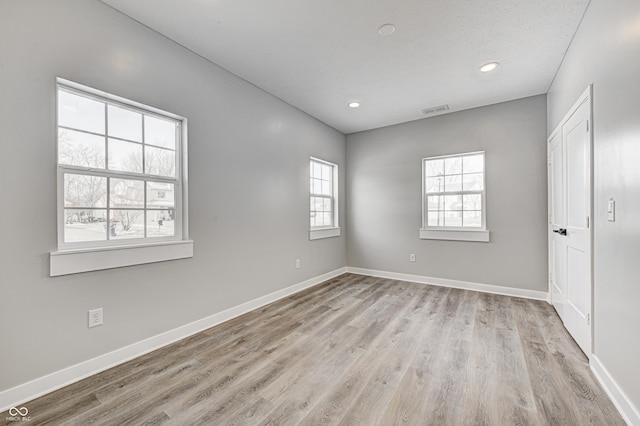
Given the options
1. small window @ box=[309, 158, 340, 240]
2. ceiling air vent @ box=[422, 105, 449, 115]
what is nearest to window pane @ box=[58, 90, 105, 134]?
small window @ box=[309, 158, 340, 240]

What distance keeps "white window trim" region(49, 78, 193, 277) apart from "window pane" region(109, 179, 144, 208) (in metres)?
0.30

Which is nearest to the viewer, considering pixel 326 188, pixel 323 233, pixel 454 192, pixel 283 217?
pixel 283 217

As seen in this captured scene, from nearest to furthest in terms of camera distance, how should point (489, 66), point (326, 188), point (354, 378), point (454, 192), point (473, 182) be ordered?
point (354, 378) < point (489, 66) < point (473, 182) < point (454, 192) < point (326, 188)

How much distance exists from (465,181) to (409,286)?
1844 millimetres

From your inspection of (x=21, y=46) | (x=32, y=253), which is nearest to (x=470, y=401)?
(x=32, y=253)

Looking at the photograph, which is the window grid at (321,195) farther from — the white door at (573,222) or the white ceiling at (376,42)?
the white door at (573,222)

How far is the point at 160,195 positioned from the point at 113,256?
0.65 metres

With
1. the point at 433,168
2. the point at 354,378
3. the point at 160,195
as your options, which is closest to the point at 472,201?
the point at 433,168

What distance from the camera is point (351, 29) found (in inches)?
92.1

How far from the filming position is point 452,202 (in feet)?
14.1

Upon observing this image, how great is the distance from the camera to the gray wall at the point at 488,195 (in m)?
3.66

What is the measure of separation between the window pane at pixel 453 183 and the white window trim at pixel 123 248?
3.72 m

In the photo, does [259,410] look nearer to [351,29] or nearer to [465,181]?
[351,29]

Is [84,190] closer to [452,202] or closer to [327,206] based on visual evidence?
[327,206]
